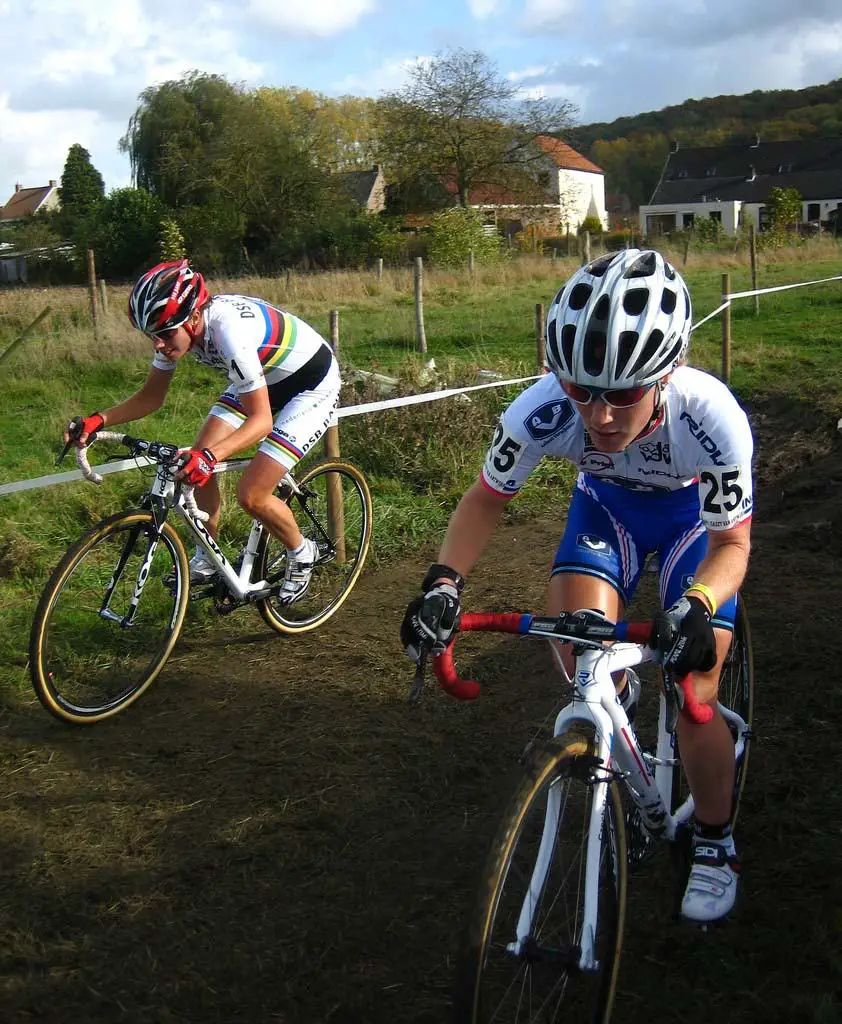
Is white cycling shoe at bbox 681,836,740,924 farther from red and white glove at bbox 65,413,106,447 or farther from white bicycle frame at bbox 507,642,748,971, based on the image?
red and white glove at bbox 65,413,106,447

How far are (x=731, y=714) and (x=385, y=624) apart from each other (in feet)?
9.85

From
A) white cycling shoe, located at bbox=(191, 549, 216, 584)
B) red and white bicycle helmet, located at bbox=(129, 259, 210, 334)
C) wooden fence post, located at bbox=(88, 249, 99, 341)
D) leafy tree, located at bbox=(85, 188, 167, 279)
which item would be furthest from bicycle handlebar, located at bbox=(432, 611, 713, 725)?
leafy tree, located at bbox=(85, 188, 167, 279)

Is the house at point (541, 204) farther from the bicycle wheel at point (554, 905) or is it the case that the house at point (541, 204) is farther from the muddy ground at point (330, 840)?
the bicycle wheel at point (554, 905)

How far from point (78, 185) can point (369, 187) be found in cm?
2515

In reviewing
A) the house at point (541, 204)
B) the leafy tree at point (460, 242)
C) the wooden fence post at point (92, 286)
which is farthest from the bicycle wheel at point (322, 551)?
the house at point (541, 204)

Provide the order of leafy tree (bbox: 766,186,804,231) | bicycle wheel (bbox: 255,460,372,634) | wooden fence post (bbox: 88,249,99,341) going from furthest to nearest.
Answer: leafy tree (bbox: 766,186,804,231), wooden fence post (bbox: 88,249,99,341), bicycle wheel (bbox: 255,460,372,634)

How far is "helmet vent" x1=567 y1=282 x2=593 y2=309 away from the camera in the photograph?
8.61 ft

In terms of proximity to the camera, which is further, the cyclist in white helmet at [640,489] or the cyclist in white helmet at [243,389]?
the cyclist in white helmet at [243,389]

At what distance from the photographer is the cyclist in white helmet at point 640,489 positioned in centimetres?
254

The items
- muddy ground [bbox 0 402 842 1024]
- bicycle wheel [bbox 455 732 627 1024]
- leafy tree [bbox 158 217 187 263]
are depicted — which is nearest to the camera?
bicycle wheel [bbox 455 732 627 1024]

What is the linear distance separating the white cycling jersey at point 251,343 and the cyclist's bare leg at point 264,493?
0.45 meters

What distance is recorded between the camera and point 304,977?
299cm

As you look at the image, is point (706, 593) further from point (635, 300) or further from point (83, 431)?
point (83, 431)

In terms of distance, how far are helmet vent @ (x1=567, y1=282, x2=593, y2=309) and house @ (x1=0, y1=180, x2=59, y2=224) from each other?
329 feet
